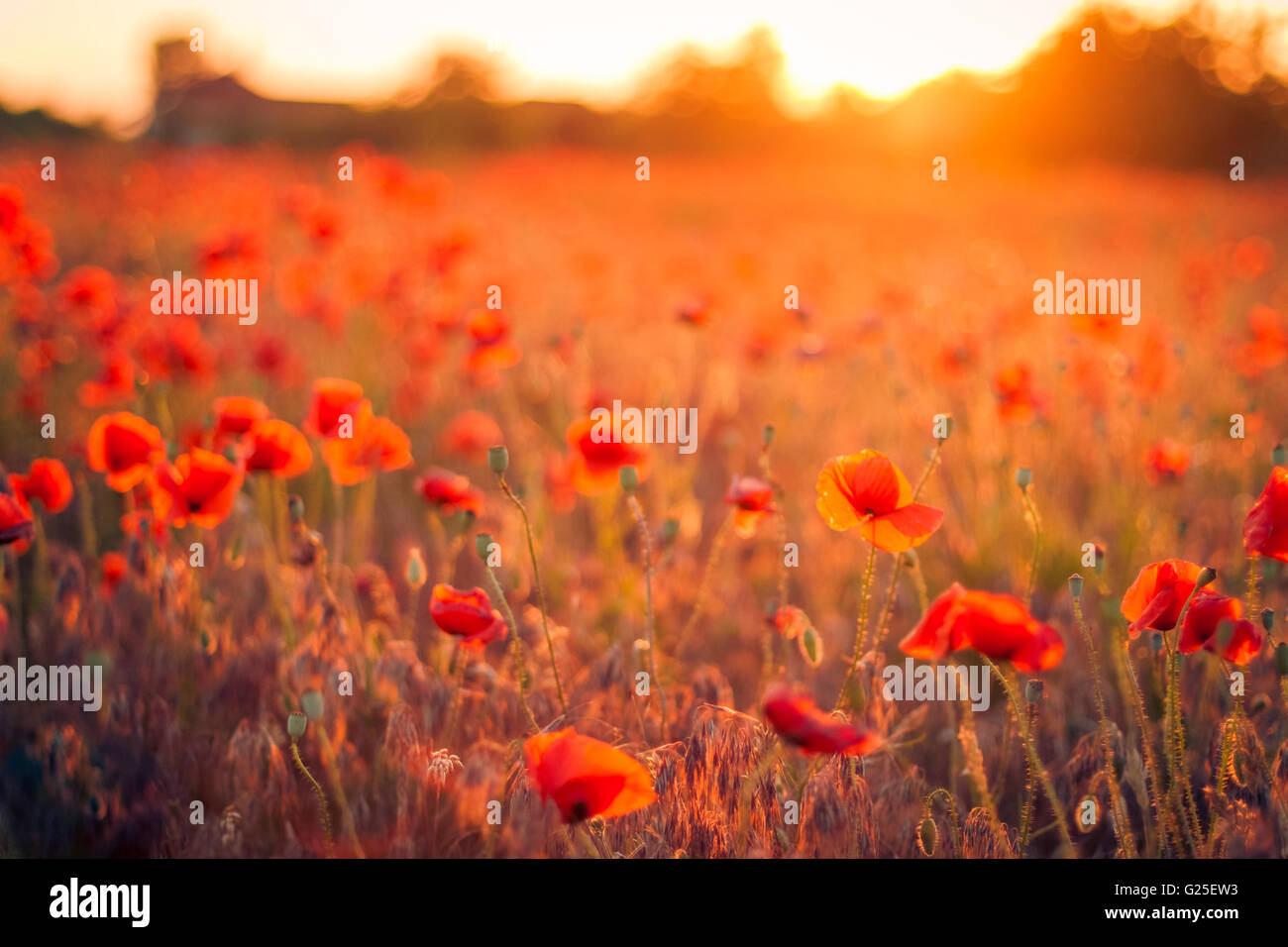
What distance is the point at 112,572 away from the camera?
186cm

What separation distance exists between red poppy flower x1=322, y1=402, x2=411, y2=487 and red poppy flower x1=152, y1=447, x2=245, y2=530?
0.18m

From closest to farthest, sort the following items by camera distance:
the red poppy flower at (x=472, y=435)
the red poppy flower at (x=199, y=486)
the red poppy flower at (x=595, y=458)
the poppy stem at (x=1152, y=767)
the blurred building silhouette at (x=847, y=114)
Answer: the poppy stem at (x=1152, y=767)
the red poppy flower at (x=199, y=486)
the red poppy flower at (x=595, y=458)
the red poppy flower at (x=472, y=435)
the blurred building silhouette at (x=847, y=114)

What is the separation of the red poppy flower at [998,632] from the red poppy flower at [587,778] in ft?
1.14

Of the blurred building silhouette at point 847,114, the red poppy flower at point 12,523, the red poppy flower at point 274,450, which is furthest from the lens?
the blurred building silhouette at point 847,114

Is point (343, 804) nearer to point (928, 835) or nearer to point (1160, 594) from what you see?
point (928, 835)

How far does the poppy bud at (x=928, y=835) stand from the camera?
118 cm

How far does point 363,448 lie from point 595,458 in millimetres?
477

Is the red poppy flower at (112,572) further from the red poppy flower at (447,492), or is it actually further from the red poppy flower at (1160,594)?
the red poppy flower at (1160,594)

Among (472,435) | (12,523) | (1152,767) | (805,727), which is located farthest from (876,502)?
(472,435)

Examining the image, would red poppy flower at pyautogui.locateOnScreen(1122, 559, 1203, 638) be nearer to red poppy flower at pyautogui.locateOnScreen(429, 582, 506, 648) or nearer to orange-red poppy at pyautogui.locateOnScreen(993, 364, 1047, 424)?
red poppy flower at pyautogui.locateOnScreen(429, 582, 506, 648)

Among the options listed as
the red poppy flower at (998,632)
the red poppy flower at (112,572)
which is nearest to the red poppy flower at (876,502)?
the red poppy flower at (998,632)

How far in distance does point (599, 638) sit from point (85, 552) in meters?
1.47

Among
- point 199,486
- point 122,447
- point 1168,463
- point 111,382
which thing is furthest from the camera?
point 111,382
